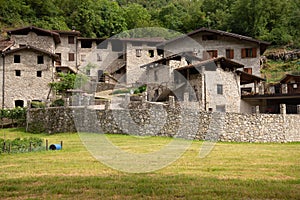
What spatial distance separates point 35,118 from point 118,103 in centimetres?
651

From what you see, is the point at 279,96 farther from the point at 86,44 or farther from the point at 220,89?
the point at 86,44

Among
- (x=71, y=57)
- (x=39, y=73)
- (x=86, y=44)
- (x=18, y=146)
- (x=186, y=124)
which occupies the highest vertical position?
(x=86, y=44)

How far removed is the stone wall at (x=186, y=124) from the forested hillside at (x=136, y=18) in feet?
129

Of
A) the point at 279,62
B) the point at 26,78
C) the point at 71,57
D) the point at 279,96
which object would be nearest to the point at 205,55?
the point at 279,96

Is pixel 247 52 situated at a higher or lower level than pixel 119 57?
lower

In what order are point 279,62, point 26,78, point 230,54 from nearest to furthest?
point 26,78 → point 230,54 → point 279,62

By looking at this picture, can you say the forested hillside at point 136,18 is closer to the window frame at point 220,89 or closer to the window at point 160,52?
the window at point 160,52

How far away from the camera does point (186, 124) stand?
26.8 m

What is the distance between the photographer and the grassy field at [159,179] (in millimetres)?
10250

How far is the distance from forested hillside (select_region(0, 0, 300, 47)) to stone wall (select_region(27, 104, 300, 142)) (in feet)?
129

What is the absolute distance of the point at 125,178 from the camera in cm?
1228

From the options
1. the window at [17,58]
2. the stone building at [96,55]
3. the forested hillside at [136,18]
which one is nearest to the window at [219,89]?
the stone building at [96,55]

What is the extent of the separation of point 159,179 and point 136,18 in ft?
219

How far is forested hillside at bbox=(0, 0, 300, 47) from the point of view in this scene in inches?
2638
